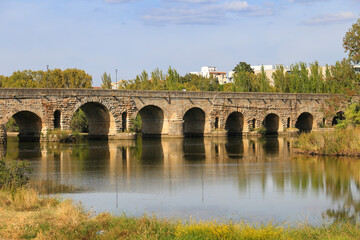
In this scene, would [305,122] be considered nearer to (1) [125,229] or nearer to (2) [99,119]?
(2) [99,119]

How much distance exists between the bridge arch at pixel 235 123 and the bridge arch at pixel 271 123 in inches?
146

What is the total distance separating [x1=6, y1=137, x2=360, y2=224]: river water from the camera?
45.9 feet

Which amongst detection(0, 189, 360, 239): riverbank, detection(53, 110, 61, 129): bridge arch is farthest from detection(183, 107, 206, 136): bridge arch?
detection(0, 189, 360, 239): riverbank

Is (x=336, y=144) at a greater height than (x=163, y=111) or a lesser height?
lesser

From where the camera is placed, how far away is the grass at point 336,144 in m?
26.2

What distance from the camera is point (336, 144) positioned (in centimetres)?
2662

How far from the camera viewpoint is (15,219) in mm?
10508

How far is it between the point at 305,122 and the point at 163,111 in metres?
17.2

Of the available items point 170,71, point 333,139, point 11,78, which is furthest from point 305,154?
point 11,78

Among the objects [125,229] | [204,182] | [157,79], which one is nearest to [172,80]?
[157,79]

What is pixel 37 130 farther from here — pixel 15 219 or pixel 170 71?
pixel 15 219

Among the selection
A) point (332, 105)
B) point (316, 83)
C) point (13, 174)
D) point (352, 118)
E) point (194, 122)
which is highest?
point (316, 83)

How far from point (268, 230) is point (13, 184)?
8.11 metres

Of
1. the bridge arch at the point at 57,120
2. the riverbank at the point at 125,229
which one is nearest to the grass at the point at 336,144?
the riverbank at the point at 125,229
